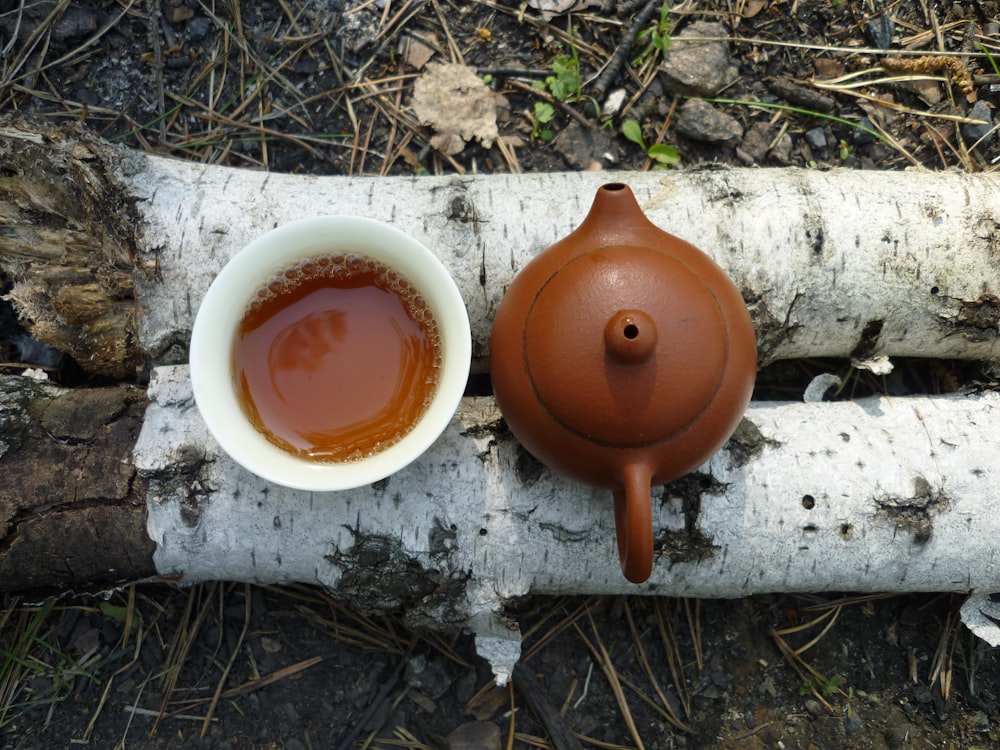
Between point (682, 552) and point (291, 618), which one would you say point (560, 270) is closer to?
point (682, 552)

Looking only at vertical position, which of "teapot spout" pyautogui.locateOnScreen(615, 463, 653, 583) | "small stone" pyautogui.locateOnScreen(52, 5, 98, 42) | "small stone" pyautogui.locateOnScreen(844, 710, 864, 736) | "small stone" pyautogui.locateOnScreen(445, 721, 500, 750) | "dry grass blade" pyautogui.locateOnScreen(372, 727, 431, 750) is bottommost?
"dry grass blade" pyautogui.locateOnScreen(372, 727, 431, 750)

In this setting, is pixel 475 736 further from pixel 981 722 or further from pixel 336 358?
pixel 981 722

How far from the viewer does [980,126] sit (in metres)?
1.96

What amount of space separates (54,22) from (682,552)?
2.24 meters

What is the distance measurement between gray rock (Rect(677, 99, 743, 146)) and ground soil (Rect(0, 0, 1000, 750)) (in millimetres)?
17

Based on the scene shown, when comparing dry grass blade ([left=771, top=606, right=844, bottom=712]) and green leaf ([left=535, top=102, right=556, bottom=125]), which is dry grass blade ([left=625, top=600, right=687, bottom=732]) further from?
green leaf ([left=535, top=102, right=556, bottom=125])

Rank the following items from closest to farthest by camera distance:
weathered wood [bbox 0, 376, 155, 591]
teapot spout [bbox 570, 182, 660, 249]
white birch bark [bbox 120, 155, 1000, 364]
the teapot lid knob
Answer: the teapot lid knob → teapot spout [bbox 570, 182, 660, 249] → weathered wood [bbox 0, 376, 155, 591] → white birch bark [bbox 120, 155, 1000, 364]

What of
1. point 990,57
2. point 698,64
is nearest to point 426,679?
point 698,64


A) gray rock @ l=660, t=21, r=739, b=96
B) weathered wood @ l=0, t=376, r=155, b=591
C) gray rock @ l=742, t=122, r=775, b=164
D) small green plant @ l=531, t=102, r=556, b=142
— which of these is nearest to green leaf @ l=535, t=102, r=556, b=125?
small green plant @ l=531, t=102, r=556, b=142

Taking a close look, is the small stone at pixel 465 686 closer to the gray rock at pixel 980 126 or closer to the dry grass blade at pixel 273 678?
the dry grass blade at pixel 273 678

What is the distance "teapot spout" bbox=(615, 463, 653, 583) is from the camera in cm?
112

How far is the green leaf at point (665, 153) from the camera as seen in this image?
1963mm

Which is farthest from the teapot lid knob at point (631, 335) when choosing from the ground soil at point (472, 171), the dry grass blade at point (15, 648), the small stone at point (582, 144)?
the dry grass blade at point (15, 648)

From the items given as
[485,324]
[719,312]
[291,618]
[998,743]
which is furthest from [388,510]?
[998,743]
